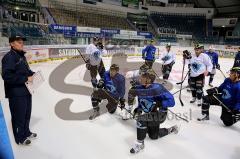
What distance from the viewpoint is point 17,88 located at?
12.2 feet

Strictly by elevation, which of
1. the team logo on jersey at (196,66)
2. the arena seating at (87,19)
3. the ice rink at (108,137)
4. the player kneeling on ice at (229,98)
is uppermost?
the arena seating at (87,19)

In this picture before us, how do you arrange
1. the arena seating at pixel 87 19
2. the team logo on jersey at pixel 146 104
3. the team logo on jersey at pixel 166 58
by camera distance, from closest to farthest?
the team logo on jersey at pixel 146 104
the team logo on jersey at pixel 166 58
the arena seating at pixel 87 19

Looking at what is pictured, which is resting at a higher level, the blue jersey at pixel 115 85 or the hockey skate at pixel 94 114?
the blue jersey at pixel 115 85

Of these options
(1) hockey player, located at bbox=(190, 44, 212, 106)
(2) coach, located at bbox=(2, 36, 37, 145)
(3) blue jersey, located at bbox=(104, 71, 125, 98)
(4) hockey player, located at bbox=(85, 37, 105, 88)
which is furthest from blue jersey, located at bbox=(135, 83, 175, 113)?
(4) hockey player, located at bbox=(85, 37, 105, 88)

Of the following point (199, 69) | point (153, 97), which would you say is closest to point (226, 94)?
point (199, 69)

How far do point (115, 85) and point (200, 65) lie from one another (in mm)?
2360

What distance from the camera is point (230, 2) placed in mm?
34469

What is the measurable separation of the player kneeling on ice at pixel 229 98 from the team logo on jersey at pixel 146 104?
5.49 feet

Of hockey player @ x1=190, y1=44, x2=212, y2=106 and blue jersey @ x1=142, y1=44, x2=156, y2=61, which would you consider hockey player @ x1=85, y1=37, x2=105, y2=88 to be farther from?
hockey player @ x1=190, y1=44, x2=212, y2=106

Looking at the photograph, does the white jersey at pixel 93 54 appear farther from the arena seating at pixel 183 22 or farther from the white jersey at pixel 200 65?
the arena seating at pixel 183 22

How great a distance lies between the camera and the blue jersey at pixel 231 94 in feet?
15.5

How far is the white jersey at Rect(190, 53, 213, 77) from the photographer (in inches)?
251

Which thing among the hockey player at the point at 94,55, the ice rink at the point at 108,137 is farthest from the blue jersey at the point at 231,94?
the hockey player at the point at 94,55

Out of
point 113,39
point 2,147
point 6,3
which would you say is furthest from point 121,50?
point 2,147
